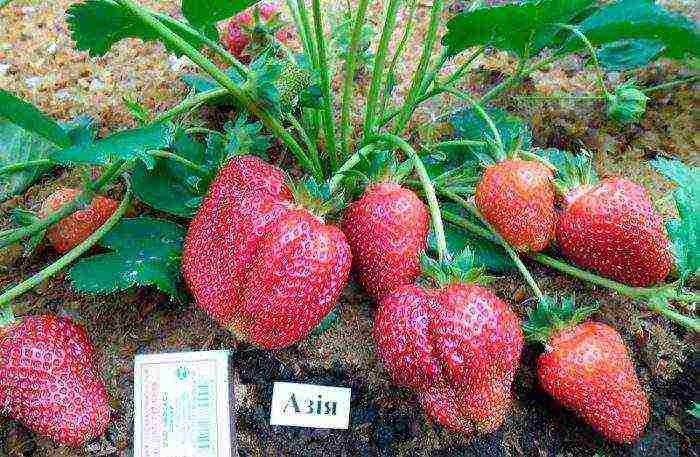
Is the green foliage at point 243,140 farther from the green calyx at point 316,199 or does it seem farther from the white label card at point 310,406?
the white label card at point 310,406

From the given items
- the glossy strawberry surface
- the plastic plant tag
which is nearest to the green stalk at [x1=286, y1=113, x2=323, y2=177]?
the plastic plant tag

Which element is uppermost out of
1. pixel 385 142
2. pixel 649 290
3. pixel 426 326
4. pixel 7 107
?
pixel 7 107

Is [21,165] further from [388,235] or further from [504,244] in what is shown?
[504,244]

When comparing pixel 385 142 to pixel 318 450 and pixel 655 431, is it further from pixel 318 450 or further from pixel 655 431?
pixel 655 431

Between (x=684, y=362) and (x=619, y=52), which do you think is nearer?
(x=684, y=362)

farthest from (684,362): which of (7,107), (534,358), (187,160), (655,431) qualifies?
(7,107)

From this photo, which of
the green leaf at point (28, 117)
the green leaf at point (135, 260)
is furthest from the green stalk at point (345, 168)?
the green leaf at point (28, 117)
